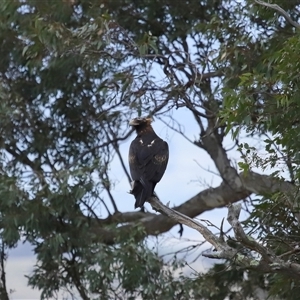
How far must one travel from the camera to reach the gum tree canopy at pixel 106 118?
8.36 m

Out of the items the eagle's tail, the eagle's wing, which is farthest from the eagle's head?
the eagle's tail

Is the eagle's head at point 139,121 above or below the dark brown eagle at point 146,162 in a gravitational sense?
above

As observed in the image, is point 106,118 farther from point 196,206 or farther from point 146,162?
point 146,162

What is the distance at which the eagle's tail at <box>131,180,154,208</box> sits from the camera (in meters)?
5.75

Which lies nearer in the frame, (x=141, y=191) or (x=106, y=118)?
(x=141, y=191)

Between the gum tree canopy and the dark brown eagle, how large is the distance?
0.98 metres

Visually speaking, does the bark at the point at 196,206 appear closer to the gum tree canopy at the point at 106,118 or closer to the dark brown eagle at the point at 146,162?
the gum tree canopy at the point at 106,118

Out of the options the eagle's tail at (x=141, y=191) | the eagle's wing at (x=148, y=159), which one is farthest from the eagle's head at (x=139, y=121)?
the eagle's tail at (x=141, y=191)

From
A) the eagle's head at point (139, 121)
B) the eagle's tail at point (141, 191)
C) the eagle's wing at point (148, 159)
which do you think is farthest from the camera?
the eagle's head at point (139, 121)

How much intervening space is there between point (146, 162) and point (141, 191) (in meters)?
0.44

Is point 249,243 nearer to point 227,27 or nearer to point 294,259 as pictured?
point 294,259

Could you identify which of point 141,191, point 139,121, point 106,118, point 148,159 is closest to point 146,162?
point 148,159

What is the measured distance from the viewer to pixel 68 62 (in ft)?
30.5

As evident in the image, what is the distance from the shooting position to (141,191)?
5871mm
